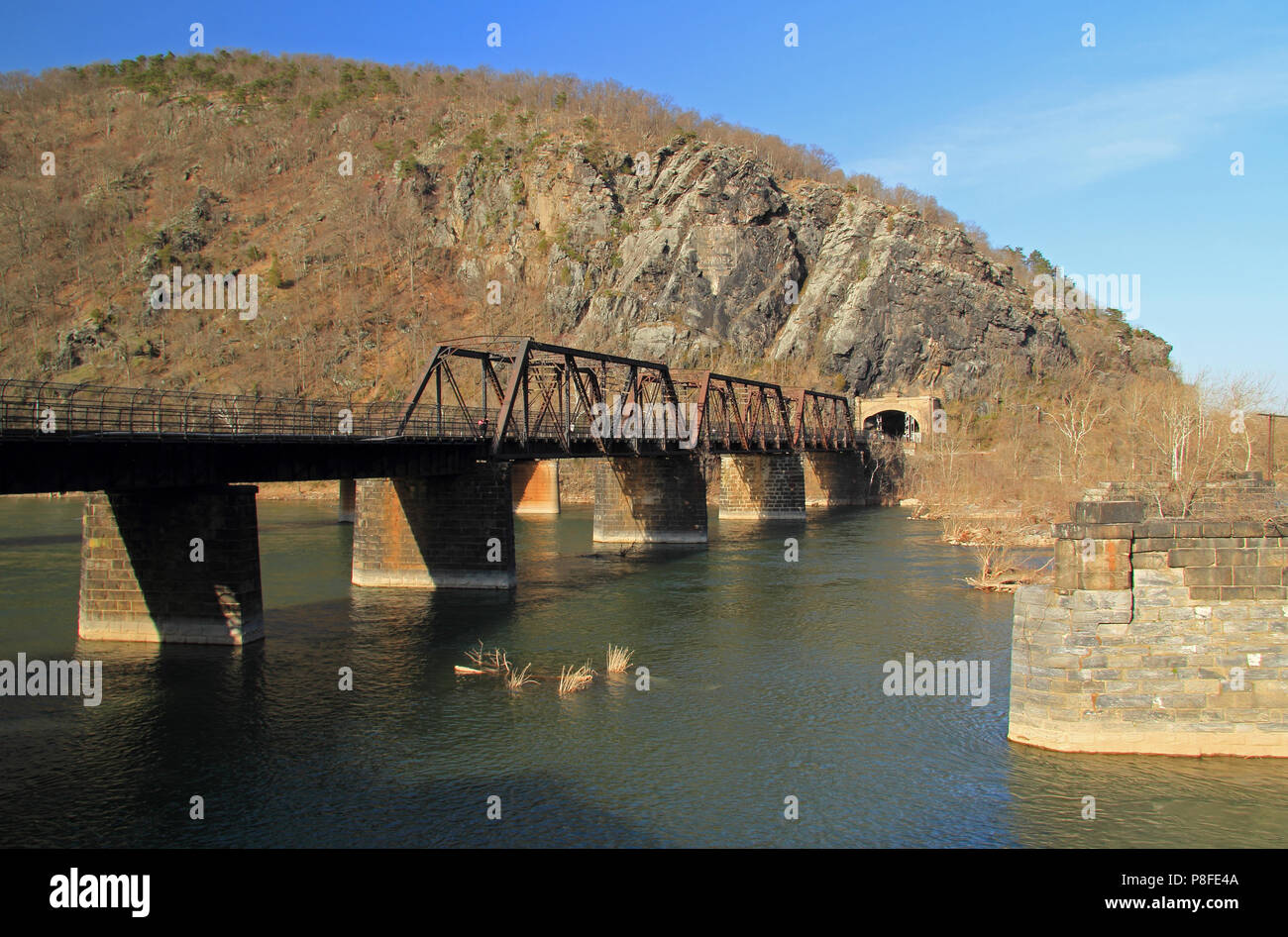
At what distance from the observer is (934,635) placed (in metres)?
30.8

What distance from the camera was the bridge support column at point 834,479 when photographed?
93.5m

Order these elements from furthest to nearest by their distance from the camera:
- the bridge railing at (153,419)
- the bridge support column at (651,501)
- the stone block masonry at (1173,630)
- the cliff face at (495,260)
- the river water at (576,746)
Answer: the cliff face at (495,260) < the bridge support column at (651,501) < the bridge railing at (153,419) < the stone block masonry at (1173,630) < the river water at (576,746)

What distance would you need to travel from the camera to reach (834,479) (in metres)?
93.6

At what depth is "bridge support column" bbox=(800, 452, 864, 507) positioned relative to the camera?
93.5 metres

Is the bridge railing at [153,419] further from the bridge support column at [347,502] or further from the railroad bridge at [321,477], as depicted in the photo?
the bridge support column at [347,502]

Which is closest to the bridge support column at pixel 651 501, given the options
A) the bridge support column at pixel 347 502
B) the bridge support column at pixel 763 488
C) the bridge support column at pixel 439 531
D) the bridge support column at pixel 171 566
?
the bridge support column at pixel 763 488

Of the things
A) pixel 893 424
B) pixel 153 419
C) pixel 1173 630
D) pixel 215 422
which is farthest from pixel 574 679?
pixel 893 424

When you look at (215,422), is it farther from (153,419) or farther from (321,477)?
(321,477)

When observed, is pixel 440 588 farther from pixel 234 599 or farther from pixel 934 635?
pixel 934 635

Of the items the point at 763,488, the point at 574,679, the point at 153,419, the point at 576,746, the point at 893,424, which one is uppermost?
the point at 893,424

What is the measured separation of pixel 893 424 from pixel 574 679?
351ft

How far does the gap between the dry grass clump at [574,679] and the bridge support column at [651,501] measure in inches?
1312

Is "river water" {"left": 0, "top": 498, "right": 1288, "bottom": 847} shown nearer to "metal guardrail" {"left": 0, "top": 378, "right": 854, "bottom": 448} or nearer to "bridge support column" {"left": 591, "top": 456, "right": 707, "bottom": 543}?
"metal guardrail" {"left": 0, "top": 378, "right": 854, "bottom": 448}
